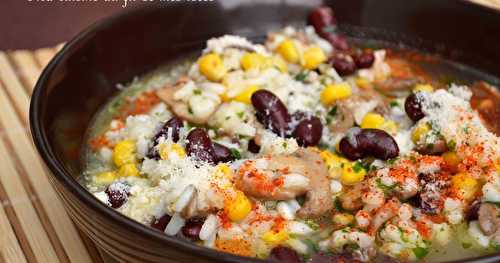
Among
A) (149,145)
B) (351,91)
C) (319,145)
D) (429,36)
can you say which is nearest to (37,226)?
(149,145)

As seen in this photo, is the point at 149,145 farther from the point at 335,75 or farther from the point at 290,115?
the point at 335,75

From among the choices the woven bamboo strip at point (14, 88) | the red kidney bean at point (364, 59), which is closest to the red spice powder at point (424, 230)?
the red kidney bean at point (364, 59)

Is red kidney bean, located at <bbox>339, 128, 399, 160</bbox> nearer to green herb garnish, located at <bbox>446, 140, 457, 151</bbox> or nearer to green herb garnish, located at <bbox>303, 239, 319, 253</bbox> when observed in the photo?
green herb garnish, located at <bbox>446, 140, 457, 151</bbox>

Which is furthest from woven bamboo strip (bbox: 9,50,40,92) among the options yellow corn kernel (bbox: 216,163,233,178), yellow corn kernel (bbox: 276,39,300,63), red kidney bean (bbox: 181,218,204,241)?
red kidney bean (bbox: 181,218,204,241)

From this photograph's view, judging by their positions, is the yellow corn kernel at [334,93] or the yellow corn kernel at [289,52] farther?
the yellow corn kernel at [289,52]

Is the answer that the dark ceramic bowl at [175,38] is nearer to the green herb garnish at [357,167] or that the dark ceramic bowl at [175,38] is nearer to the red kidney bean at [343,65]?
the red kidney bean at [343,65]

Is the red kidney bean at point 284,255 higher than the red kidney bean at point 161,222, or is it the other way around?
the red kidney bean at point 161,222
